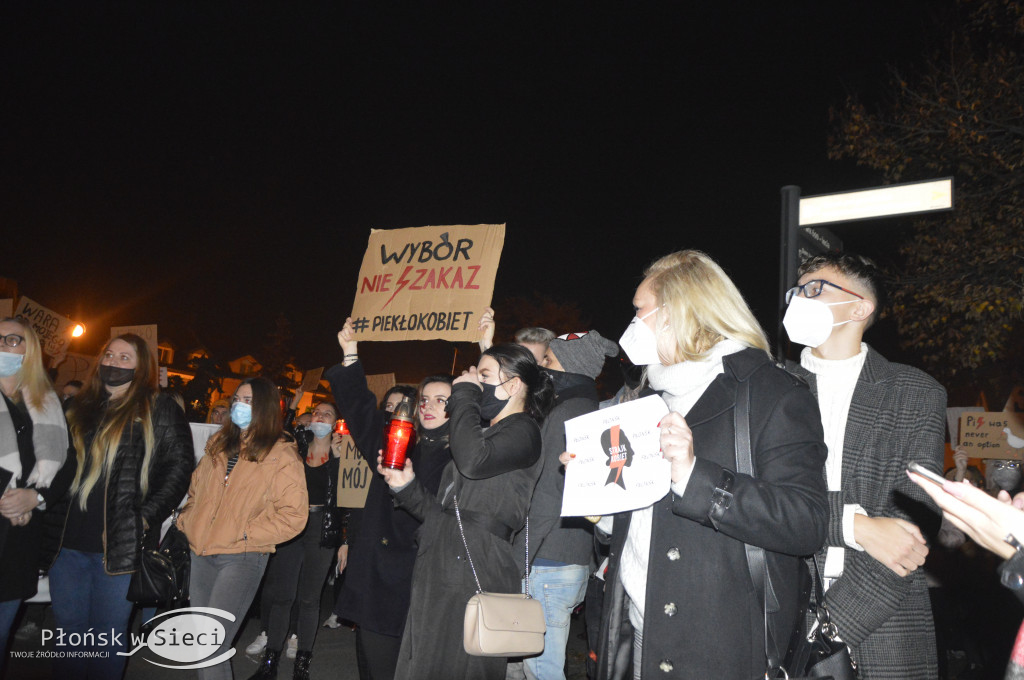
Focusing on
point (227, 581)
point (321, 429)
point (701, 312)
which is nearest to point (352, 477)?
point (321, 429)

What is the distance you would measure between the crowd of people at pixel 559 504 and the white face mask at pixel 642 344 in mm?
12

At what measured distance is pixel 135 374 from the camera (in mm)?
4742

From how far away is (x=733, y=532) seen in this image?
201cm

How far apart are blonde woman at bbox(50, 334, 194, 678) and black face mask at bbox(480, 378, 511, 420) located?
7.43ft

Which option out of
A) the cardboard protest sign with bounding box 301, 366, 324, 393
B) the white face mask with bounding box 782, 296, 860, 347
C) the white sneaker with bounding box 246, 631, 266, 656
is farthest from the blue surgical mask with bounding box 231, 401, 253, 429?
the cardboard protest sign with bounding box 301, 366, 324, 393

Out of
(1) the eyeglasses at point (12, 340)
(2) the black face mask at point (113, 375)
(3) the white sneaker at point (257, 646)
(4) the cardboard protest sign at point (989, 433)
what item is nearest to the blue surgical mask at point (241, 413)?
(2) the black face mask at point (113, 375)

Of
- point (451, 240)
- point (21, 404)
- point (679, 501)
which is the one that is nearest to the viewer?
point (679, 501)

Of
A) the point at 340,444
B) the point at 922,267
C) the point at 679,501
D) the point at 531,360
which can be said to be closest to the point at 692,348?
the point at 679,501

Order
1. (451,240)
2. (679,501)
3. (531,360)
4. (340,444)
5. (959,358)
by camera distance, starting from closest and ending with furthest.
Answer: (679,501), (531,360), (451,240), (340,444), (959,358)

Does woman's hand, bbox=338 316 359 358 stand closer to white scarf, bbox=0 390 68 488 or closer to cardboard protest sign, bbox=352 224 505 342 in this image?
cardboard protest sign, bbox=352 224 505 342

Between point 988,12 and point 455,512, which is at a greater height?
point 988,12

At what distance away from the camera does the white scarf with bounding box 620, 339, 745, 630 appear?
233 cm

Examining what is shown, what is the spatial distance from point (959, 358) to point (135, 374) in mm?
11401

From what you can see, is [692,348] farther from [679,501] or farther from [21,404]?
[21,404]
